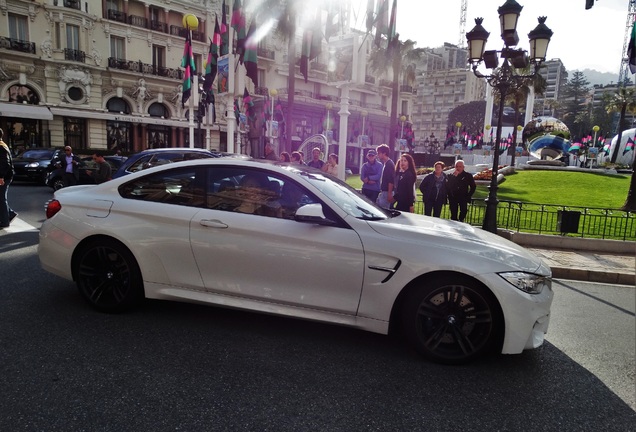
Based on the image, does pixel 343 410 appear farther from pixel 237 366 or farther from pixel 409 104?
pixel 409 104

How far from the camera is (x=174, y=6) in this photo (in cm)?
3725

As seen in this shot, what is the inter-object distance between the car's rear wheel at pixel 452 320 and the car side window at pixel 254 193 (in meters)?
1.22

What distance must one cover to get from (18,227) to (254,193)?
673 cm

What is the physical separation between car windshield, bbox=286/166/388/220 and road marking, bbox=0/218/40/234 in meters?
6.51

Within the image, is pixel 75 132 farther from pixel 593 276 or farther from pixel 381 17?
pixel 593 276

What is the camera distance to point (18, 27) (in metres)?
30.3

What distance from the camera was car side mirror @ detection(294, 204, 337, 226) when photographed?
3328mm

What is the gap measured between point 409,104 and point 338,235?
65.5m

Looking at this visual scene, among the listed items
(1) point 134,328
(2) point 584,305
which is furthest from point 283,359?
(2) point 584,305

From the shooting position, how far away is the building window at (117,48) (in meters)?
34.6

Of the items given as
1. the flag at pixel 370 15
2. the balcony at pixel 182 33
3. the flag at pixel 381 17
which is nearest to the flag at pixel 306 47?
the flag at pixel 370 15

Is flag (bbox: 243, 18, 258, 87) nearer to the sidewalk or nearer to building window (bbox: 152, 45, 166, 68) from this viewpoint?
the sidewalk

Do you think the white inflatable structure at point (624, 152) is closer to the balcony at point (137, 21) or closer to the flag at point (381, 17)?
the flag at point (381, 17)

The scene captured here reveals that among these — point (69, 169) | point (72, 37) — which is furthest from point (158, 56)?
point (69, 169)
